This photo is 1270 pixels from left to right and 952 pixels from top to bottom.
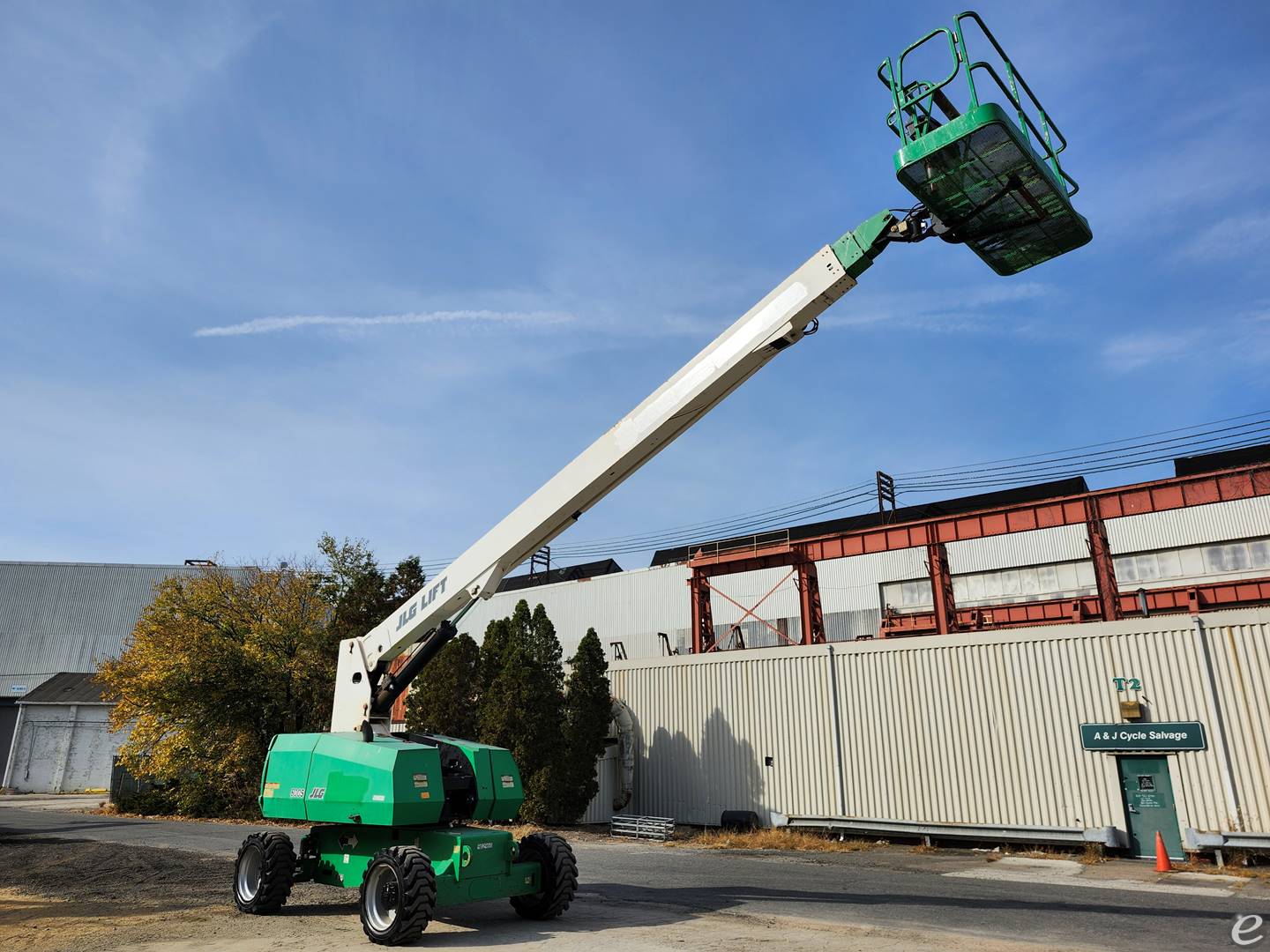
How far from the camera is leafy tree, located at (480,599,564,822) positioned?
25359 mm

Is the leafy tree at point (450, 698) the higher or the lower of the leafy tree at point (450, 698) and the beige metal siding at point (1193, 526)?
the lower

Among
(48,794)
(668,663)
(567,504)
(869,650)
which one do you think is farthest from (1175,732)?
(48,794)

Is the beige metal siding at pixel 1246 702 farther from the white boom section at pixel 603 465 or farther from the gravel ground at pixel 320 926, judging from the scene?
the white boom section at pixel 603 465

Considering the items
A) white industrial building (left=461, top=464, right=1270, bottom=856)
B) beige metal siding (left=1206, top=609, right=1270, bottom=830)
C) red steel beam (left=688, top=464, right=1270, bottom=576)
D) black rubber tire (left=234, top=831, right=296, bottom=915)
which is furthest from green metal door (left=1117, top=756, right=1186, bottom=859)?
black rubber tire (left=234, top=831, right=296, bottom=915)

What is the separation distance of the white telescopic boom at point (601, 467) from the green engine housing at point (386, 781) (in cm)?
57

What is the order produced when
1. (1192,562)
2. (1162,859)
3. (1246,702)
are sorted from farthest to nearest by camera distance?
(1192,562) → (1246,702) → (1162,859)

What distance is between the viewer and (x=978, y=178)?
26.5 ft

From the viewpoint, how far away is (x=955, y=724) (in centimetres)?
2116

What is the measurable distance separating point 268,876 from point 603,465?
7113 millimetres

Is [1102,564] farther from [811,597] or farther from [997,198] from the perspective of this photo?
[997,198]

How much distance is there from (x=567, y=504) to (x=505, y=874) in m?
4.70

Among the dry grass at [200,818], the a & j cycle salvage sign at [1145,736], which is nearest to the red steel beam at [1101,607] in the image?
the a & j cycle salvage sign at [1145,736]

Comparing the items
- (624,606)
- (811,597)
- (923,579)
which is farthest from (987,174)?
(624,606)

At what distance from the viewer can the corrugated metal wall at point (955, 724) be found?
17891mm
